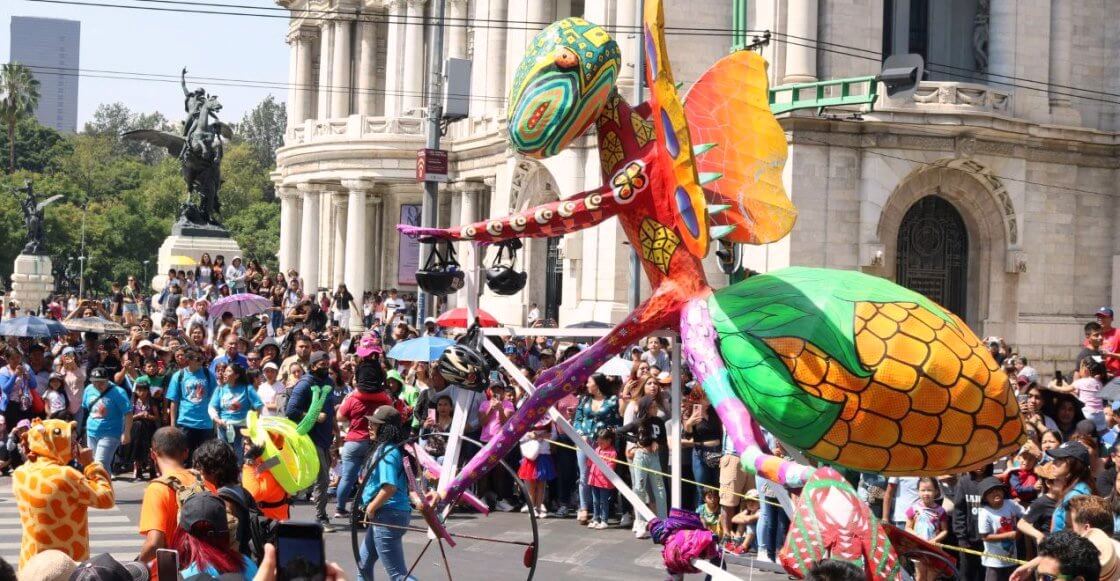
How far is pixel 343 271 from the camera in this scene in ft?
175

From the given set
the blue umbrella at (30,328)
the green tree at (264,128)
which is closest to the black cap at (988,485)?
the blue umbrella at (30,328)

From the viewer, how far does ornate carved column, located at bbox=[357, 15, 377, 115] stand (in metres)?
53.7

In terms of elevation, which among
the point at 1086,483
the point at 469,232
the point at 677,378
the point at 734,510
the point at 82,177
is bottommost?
the point at 734,510

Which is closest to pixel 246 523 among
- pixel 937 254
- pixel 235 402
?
pixel 235 402

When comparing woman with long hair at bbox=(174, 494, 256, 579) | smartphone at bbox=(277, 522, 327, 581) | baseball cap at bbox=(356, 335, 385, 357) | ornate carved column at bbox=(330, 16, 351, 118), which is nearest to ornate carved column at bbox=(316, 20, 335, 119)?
ornate carved column at bbox=(330, 16, 351, 118)

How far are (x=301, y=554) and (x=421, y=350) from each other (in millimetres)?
12527

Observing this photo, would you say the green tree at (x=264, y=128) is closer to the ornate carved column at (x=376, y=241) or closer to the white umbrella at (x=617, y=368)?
the ornate carved column at (x=376, y=241)

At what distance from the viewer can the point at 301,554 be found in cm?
645

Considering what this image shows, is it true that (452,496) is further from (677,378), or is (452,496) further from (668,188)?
(668,188)

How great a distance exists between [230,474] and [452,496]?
96.6 inches

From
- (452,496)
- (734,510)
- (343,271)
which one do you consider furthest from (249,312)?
(343,271)

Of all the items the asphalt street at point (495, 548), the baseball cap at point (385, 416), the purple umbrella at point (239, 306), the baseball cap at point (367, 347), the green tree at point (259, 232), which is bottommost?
the asphalt street at point (495, 548)

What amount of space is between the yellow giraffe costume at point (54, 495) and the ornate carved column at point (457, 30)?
38766 millimetres

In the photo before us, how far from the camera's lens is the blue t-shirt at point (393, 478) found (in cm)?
1112
